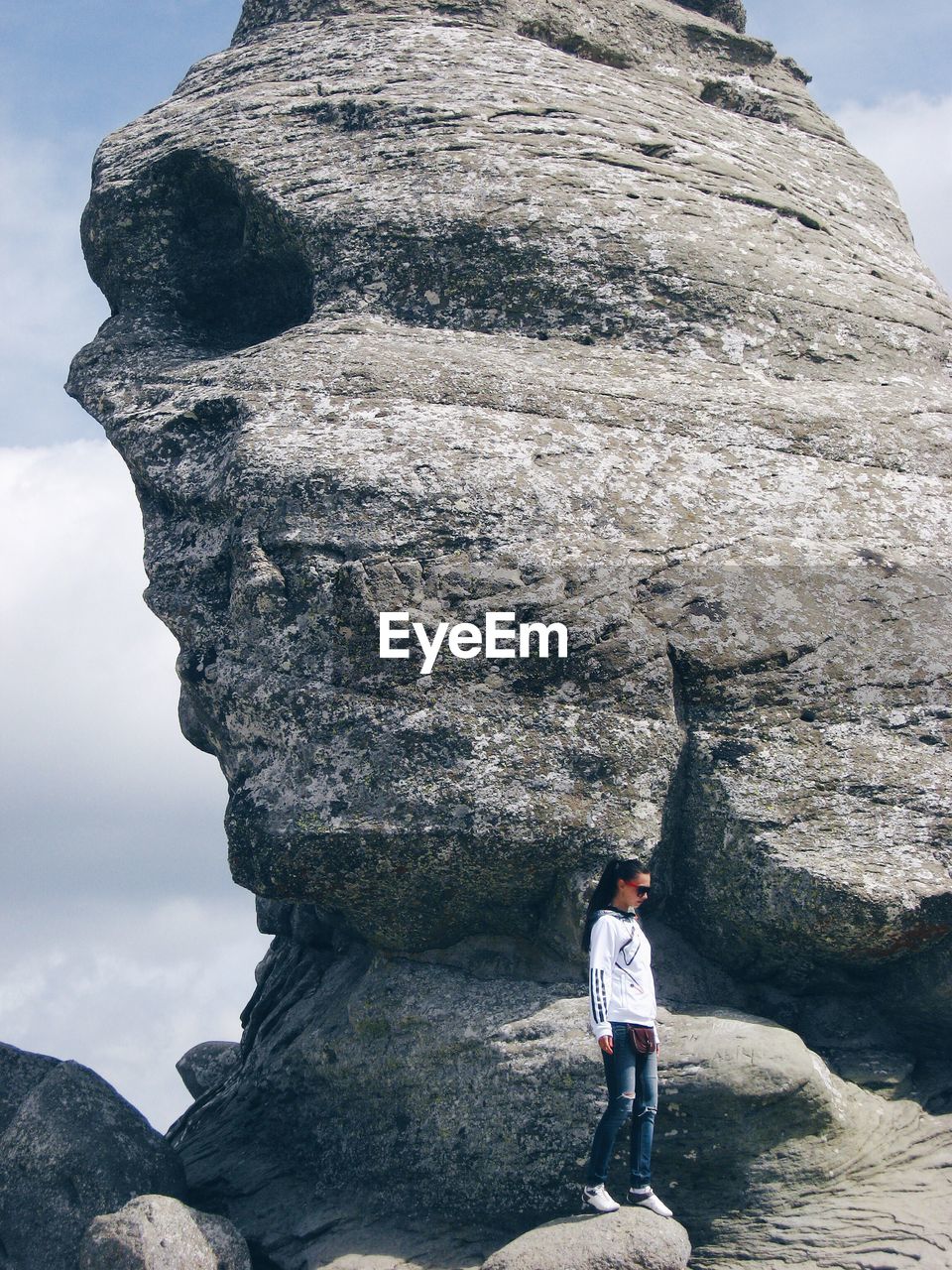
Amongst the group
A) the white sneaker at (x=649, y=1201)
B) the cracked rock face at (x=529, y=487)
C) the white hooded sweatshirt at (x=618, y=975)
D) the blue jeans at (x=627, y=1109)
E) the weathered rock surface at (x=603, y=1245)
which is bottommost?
the weathered rock surface at (x=603, y=1245)

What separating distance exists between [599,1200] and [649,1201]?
0.42 metres

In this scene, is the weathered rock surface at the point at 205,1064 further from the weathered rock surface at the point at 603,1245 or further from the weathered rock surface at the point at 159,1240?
the weathered rock surface at the point at 603,1245

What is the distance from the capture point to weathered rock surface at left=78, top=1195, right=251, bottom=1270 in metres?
10.5

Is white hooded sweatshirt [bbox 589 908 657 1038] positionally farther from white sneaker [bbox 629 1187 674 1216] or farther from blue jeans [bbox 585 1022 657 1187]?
white sneaker [bbox 629 1187 674 1216]

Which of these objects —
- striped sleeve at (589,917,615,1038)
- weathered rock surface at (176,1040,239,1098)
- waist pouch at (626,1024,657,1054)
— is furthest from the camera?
weathered rock surface at (176,1040,239,1098)

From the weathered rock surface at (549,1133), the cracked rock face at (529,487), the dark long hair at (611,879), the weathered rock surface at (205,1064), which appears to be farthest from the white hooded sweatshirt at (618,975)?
the weathered rock surface at (205,1064)

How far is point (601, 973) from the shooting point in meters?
10.2

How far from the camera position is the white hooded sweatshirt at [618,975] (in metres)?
10.1

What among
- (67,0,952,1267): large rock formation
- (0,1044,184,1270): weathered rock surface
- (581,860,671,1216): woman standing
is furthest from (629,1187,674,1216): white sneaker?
(0,1044,184,1270): weathered rock surface

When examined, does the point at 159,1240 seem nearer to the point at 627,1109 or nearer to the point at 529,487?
the point at 627,1109

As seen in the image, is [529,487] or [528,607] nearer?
[528,607]

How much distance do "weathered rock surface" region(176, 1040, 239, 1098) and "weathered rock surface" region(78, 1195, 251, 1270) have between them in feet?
20.6

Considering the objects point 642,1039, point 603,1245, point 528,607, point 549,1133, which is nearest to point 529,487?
point 528,607

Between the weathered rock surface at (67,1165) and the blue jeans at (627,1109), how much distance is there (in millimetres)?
4222
